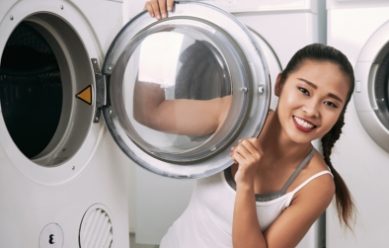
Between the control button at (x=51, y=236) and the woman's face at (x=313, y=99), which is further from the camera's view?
the woman's face at (x=313, y=99)

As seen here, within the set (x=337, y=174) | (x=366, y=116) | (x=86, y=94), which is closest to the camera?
(x=86, y=94)

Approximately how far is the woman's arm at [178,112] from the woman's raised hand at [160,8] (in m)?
0.13

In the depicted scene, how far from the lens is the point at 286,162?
3.53 ft

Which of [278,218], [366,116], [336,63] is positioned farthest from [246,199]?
[366,116]

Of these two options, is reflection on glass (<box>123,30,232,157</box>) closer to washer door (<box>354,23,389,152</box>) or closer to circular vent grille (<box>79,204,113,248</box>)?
circular vent grille (<box>79,204,113,248</box>)

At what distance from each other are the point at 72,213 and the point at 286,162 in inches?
18.3

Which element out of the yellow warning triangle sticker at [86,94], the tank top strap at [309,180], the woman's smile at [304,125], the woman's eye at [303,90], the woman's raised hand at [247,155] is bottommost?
the tank top strap at [309,180]

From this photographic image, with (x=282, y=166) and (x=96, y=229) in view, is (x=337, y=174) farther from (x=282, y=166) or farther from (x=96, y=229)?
(x=96, y=229)

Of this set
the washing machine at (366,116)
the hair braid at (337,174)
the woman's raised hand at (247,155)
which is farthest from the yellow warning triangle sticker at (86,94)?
the washing machine at (366,116)

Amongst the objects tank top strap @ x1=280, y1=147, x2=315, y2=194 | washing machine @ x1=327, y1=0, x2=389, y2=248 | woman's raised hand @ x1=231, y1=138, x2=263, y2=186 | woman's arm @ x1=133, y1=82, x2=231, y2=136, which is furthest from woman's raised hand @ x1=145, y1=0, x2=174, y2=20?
washing machine @ x1=327, y1=0, x2=389, y2=248

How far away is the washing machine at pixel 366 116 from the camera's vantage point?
4.17ft

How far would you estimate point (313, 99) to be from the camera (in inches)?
38.3

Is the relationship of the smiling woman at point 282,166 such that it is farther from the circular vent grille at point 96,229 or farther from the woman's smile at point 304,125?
the circular vent grille at point 96,229

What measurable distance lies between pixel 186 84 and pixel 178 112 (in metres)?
0.06
